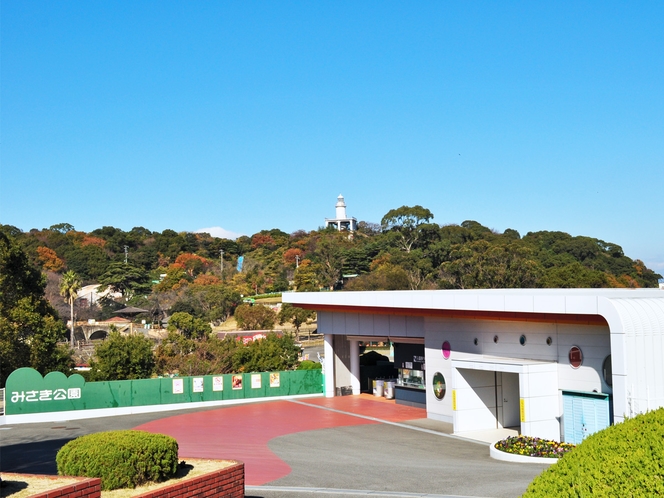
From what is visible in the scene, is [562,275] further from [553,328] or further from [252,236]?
[252,236]

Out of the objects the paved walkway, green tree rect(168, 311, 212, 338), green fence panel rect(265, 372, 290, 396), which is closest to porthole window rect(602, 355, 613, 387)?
the paved walkway

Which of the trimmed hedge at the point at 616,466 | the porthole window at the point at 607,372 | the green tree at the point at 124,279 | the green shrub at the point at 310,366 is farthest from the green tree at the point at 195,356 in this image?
the green tree at the point at 124,279

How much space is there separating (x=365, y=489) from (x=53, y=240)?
411ft

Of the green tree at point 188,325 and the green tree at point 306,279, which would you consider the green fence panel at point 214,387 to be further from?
the green tree at point 306,279

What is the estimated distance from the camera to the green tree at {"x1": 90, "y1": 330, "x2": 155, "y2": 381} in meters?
39.9

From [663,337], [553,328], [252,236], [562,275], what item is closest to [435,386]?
[553,328]

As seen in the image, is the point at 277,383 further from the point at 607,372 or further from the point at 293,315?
the point at 293,315

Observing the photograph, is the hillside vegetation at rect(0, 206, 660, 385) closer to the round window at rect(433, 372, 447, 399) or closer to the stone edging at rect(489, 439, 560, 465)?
the round window at rect(433, 372, 447, 399)

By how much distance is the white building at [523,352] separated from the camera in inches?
801

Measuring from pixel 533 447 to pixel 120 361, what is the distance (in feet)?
85.4

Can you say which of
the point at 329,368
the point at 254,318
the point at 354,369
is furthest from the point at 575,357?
the point at 254,318

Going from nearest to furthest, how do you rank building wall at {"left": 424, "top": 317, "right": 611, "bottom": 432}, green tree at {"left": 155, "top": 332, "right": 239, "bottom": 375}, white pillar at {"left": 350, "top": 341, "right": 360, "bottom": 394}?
building wall at {"left": 424, "top": 317, "right": 611, "bottom": 432} < white pillar at {"left": 350, "top": 341, "right": 360, "bottom": 394} < green tree at {"left": 155, "top": 332, "right": 239, "bottom": 375}

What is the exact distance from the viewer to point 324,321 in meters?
38.3

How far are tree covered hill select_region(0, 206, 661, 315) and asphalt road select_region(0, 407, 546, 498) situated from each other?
54544 mm
